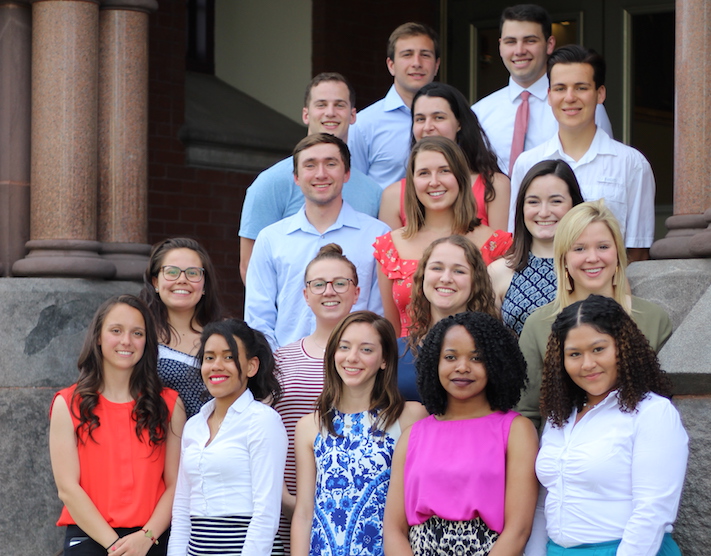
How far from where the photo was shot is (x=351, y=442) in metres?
3.84

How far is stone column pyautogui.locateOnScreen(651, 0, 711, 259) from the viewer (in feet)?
16.1

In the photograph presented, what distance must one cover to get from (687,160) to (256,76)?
4883 millimetres

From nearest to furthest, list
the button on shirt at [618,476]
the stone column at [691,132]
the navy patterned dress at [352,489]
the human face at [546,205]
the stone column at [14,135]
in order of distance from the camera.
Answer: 1. the button on shirt at [618,476]
2. the navy patterned dress at [352,489]
3. the human face at [546,205]
4. the stone column at [691,132]
5. the stone column at [14,135]

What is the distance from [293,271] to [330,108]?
102 cm

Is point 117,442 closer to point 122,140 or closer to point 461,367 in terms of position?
point 461,367

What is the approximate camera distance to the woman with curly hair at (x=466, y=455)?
3.46 metres

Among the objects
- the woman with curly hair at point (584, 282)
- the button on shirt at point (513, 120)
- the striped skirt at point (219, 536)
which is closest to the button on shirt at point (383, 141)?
the button on shirt at point (513, 120)

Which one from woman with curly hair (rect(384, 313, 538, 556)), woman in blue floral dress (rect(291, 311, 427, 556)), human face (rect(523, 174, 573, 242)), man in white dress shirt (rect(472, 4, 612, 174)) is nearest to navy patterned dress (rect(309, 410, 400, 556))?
woman in blue floral dress (rect(291, 311, 427, 556))

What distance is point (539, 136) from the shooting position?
211 inches

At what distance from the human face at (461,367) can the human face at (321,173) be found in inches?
50.4

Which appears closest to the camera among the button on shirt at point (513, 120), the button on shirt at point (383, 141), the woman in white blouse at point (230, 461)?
the woman in white blouse at point (230, 461)

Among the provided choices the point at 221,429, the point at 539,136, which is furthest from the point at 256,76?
the point at 221,429

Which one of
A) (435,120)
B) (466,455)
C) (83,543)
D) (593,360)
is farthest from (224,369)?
(435,120)

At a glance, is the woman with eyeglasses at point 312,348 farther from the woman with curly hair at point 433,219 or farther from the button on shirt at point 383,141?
the button on shirt at point 383,141
